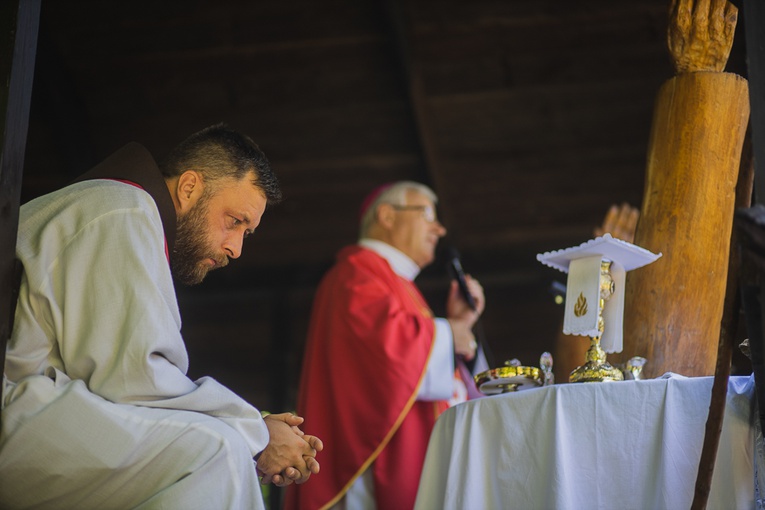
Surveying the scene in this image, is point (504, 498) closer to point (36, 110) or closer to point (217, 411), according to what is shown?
point (217, 411)

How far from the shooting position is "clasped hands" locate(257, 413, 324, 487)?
2846 millimetres

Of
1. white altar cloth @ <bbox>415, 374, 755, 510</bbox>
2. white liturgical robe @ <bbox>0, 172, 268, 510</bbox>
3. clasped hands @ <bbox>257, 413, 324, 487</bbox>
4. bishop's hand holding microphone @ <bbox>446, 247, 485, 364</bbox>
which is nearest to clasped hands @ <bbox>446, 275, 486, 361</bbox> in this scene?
bishop's hand holding microphone @ <bbox>446, 247, 485, 364</bbox>

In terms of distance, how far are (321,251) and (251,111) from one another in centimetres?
144

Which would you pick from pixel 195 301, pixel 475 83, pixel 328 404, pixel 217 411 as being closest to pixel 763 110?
pixel 217 411

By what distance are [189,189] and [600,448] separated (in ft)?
4.67

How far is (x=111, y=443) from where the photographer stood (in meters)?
2.52

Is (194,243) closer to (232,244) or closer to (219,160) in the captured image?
(232,244)

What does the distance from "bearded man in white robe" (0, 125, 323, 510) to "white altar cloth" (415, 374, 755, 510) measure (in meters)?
0.55

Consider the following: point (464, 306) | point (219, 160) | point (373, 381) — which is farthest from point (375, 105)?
point (219, 160)

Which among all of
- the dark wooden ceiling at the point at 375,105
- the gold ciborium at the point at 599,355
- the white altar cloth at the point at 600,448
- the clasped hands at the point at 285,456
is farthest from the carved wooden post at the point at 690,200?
the dark wooden ceiling at the point at 375,105

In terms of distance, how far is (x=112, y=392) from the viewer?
8.51 ft

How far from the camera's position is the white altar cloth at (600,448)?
279cm

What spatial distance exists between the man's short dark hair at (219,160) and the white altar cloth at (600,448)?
3.17ft

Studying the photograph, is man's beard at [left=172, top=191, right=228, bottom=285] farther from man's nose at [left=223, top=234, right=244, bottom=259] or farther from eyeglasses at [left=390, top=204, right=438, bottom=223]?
eyeglasses at [left=390, top=204, right=438, bottom=223]
